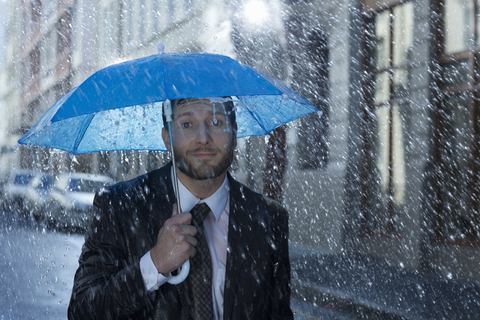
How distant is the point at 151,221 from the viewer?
251 centimetres

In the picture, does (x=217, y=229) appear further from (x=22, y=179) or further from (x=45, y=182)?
(x=22, y=179)

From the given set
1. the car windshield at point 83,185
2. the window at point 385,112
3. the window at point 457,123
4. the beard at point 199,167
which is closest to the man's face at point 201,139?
the beard at point 199,167

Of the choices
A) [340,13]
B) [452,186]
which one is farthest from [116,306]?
[340,13]

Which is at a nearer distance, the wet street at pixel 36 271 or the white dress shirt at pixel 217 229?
the white dress shirt at pixel 217 229

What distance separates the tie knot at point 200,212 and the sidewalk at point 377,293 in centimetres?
355

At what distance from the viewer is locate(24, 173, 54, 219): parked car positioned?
1406 centimetres

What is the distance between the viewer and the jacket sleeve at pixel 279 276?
2.66 m

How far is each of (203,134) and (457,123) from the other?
7.23 metres

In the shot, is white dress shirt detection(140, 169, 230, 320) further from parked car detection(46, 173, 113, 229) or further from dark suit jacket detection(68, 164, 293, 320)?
parked car detection(46, 173, 113, 229)

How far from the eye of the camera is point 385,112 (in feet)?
34.0

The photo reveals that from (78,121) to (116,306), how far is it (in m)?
1.12

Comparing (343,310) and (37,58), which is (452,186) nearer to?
(343,310)

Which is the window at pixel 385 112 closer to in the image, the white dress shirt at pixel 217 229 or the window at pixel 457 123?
the window at pixel 457 123

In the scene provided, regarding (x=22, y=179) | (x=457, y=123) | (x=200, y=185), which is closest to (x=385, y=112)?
(x=457, y=123)
